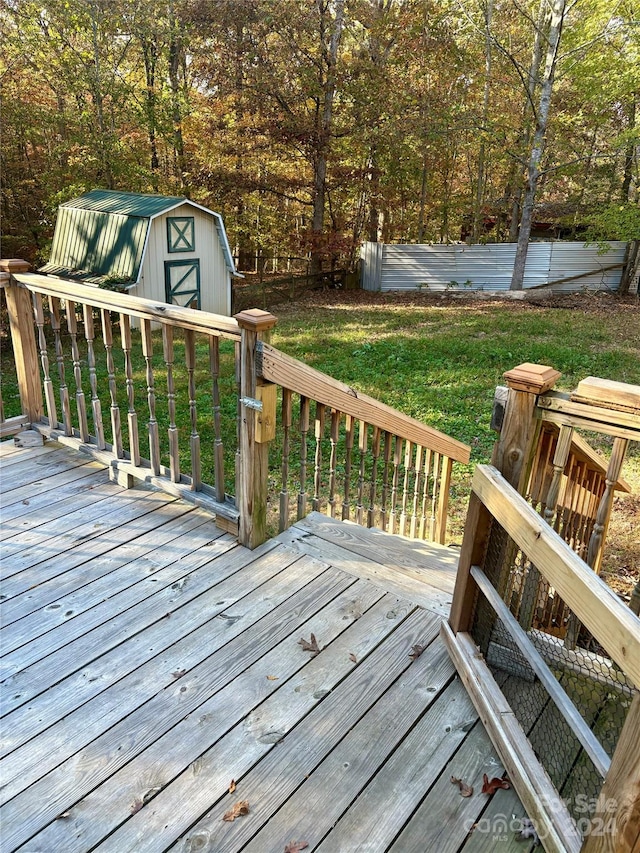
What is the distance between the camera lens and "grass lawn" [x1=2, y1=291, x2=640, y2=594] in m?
6.29

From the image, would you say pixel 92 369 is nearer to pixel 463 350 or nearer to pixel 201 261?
pixel 463 350

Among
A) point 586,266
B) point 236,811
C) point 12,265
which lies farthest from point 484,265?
point 236,811

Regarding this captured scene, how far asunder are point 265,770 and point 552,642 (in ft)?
3.31

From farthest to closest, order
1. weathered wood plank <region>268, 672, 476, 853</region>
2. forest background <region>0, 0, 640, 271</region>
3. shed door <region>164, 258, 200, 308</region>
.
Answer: forest background <region>0, 0, 640, 271</region>, shed door <region>164, 258, 200, 308</region>, weathered wood plank <region>268, 672, 476, 853</region>

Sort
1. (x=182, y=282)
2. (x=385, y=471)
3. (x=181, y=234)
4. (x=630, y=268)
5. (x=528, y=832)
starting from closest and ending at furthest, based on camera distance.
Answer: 1. (x=528, y=832)
2. (x=385, y=471)
3. (x=181, y=234)
4. (x=182, y=282)
5. (x=630, y=268)

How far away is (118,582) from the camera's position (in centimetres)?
244

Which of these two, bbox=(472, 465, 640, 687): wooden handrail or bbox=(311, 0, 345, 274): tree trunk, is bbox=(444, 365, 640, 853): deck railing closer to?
bbox=(472, 465, 640, 687): wooden handrail

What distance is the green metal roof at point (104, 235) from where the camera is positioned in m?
10.5

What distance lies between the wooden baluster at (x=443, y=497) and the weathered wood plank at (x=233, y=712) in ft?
4.98

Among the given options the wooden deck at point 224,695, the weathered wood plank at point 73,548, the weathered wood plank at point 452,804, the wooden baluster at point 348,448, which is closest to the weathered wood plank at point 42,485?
the wooden deck at point 224,695

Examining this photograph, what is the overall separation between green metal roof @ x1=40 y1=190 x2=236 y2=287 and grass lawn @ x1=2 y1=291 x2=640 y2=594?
4.77 feet

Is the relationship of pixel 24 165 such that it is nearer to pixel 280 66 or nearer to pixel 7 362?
pixel 7 362

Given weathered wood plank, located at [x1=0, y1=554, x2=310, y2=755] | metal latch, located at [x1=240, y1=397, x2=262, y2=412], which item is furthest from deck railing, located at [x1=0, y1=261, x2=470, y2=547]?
weathered wood plank, located at [x1=0, y1=554, x2=310, y2=755]

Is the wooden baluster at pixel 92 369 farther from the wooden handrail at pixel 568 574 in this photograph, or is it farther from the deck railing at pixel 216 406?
the wooden handrail at pixel 568 574
